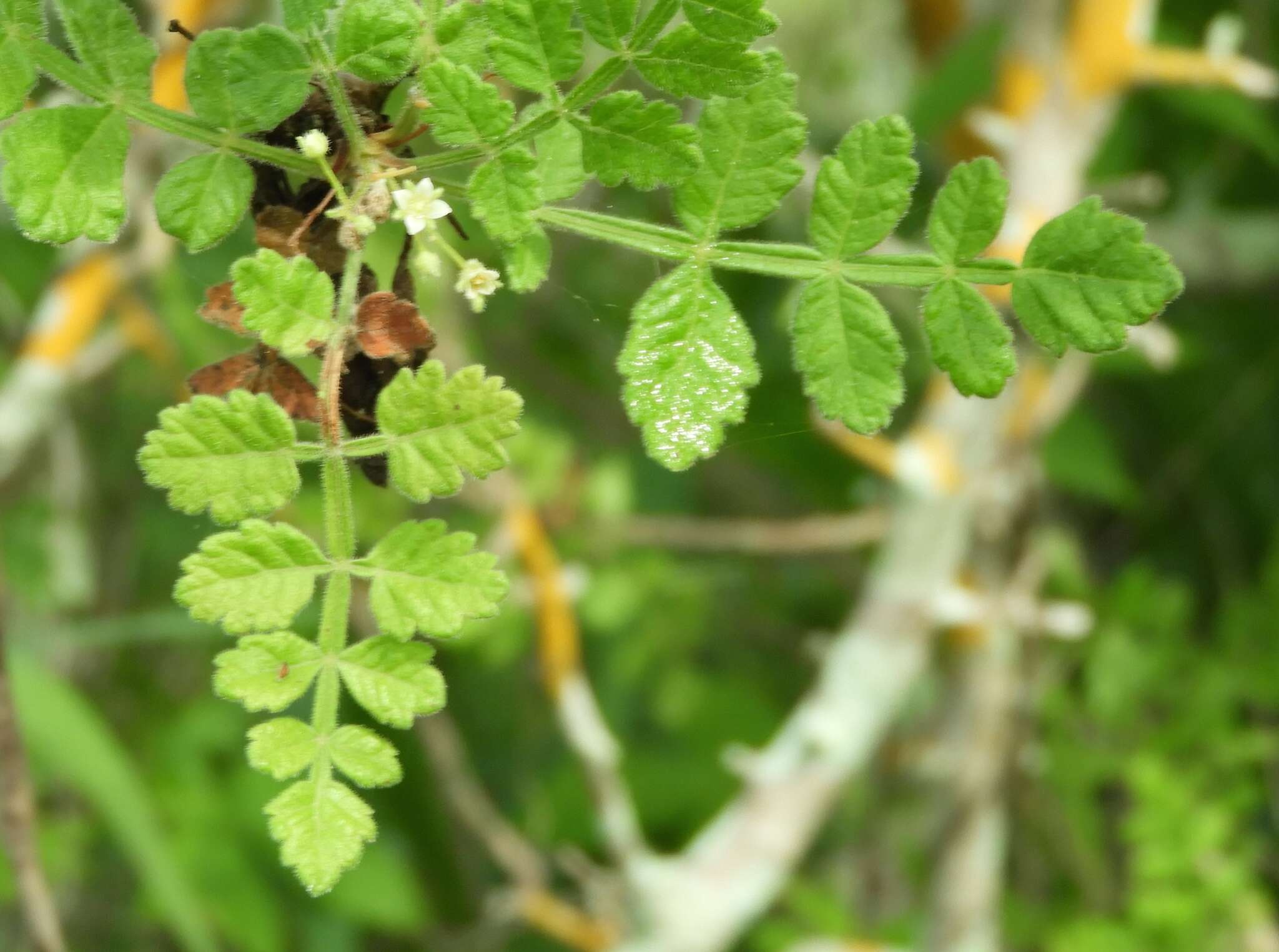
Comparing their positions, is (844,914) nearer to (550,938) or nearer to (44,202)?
(550,938)

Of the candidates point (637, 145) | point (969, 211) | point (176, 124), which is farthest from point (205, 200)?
point (969, 211)

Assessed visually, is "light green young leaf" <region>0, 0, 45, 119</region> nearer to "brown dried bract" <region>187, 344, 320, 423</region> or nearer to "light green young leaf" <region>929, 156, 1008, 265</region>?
"brown dried bract" <region>187, 344, 320, 423</region>

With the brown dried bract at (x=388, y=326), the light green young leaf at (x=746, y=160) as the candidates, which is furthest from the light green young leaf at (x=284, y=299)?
the light green young leaf at (x=746, y=160)

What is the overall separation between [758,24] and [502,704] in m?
1.97

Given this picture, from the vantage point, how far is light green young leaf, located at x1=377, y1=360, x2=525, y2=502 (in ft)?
1.18

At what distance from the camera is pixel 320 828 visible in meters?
0.36

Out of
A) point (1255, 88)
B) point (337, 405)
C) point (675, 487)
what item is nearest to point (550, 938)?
point (675, 487)

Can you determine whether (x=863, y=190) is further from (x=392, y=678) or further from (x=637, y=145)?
(x=392, y=678)

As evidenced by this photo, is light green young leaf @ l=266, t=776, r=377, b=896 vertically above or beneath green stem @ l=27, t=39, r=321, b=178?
beneath

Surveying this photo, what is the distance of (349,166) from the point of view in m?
0.37

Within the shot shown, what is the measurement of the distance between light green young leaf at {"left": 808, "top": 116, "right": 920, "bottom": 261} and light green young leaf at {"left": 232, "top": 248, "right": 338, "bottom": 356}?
155 millimetres

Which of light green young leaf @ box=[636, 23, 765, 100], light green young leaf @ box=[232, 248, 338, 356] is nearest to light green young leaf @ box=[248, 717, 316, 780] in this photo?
light green young leaf @ box=[232, 248, 338, 356]

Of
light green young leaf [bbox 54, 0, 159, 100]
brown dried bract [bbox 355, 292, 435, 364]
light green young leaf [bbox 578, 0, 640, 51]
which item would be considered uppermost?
light green young leaf [bbox 578, 0, 640, 51]

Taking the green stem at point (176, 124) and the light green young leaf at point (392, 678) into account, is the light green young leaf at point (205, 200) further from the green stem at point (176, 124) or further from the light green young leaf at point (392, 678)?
the light green young leaf at point (392, 678)
